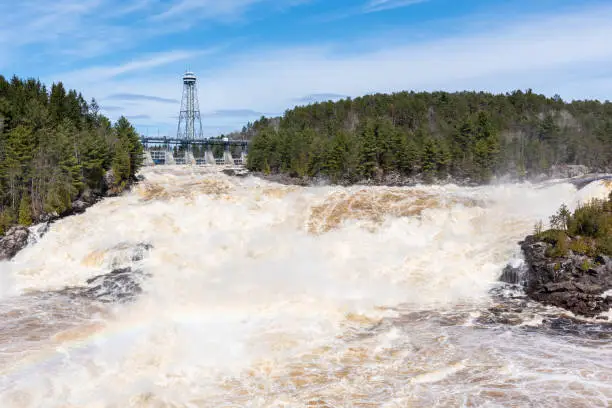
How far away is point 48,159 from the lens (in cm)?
4194

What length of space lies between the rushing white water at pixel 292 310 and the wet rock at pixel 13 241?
0.90m

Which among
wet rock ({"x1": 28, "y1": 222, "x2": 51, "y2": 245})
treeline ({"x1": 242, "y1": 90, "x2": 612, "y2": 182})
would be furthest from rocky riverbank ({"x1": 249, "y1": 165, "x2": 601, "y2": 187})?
wet rock ({"x1": 28, "y1": 222, "x2": 51, "y2": 245})

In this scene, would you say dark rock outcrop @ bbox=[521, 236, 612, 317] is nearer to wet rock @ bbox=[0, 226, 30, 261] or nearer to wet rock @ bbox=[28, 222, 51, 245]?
wet rock @ bbox=[28, 222, 51, 245]

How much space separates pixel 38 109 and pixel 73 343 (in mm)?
38560

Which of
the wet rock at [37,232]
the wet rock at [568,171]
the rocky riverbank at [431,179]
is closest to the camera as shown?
the wet rock at [37,232]

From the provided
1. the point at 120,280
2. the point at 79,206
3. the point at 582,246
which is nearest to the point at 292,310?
the point at 120,280

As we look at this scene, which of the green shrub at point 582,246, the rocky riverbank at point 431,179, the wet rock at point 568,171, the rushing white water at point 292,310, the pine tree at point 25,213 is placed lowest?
the rushing white water at point 292,310

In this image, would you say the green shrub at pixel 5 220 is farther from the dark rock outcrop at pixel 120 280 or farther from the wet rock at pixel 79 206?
the dark rock outcrop at pixel 120 280

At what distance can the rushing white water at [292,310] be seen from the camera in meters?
15.6

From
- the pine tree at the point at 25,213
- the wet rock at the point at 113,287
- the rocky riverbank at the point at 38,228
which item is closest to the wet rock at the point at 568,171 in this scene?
the rocky riverbank at the point at 38,228

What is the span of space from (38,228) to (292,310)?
21.7 m

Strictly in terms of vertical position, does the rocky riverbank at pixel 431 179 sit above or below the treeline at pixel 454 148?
below

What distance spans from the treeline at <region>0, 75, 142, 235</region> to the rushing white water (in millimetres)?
3275

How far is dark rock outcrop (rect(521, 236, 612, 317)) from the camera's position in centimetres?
2291
